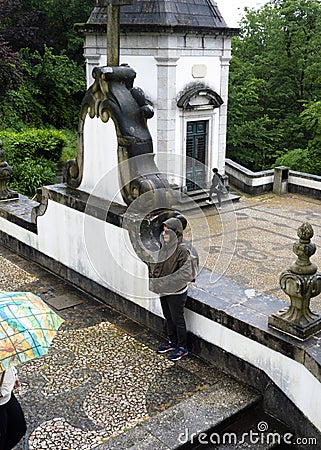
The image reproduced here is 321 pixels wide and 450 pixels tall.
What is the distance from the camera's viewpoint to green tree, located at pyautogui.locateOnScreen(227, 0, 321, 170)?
22.3m

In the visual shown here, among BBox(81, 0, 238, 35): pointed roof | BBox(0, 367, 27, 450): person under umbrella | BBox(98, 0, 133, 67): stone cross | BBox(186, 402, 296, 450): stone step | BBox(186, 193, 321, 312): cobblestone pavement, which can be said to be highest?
BBox(81, 0, 238, 35): pointed roof

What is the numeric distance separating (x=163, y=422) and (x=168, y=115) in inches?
402

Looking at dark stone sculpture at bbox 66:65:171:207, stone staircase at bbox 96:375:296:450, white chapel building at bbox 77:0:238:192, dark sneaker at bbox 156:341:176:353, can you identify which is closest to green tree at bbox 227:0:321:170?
white chapel building at bbox 77:0:238:192

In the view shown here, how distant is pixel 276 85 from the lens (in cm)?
2455


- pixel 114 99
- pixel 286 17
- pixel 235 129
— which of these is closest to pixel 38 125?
pixel 235 129

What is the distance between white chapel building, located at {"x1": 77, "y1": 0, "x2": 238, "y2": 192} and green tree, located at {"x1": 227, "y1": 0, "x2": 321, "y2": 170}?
743cm

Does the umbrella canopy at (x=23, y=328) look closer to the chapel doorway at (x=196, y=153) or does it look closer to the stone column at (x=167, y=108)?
the stone column at (x=167, y=108)

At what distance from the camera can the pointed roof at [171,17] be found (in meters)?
13.1

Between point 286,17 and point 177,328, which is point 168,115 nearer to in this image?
point 177,328

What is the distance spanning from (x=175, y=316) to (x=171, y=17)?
9.79 meters

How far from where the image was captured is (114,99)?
6.46 meters

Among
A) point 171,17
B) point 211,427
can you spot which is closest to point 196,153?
point 171,17

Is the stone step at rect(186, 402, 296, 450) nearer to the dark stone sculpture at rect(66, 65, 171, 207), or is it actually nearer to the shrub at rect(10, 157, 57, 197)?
the dark stone sculpture at rect(66, 65, 171, 207)

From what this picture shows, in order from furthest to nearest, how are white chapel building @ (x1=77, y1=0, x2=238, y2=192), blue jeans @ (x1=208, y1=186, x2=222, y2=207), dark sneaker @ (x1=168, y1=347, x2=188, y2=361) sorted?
blue jeans @ (x1=208, y1=186, x2=222, y2=207)
white chapel building @ (x1=77, y1=0, x2=238, y2=192)
dark sneaker @ (x1=168, y1=347, x2=188, y2=361)
